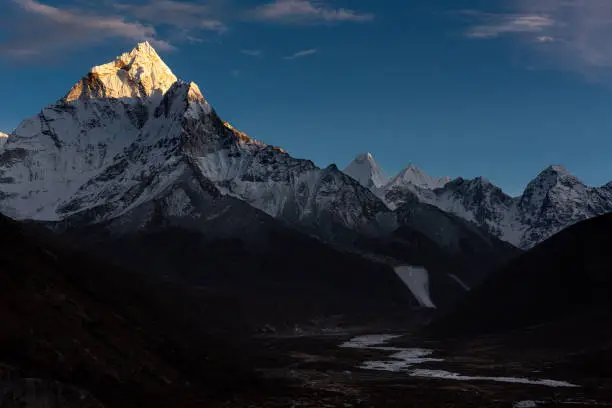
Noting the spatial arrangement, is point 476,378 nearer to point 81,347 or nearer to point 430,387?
point 430,387

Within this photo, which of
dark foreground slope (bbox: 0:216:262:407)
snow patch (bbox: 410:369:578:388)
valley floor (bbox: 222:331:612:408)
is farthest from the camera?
snow patch (bbox: 410:369:578:388)

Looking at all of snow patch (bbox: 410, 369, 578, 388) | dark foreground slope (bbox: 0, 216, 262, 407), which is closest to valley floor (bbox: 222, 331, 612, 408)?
snow patch (bbox: 410, 369, 578, 388)

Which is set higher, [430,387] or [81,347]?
[81,347]

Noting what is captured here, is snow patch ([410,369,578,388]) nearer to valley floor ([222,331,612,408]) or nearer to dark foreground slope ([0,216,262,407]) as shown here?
valley floor ([222,331,612,408])

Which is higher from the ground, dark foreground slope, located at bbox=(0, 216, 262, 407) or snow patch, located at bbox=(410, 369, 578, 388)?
dark foreground slope, located at bbox=(0, 216, 262, 407)

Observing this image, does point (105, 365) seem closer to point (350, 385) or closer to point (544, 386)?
point (350, 385)

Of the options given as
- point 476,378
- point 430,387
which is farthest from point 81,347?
point 476,378

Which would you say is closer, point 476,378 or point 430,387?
point 430,387

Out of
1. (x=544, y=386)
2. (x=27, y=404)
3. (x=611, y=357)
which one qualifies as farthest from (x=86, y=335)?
(x=611, y=357)

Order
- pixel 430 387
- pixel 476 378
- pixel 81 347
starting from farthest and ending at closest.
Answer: pixel 476 378 < pixel 430 387 < pixel 81 347
